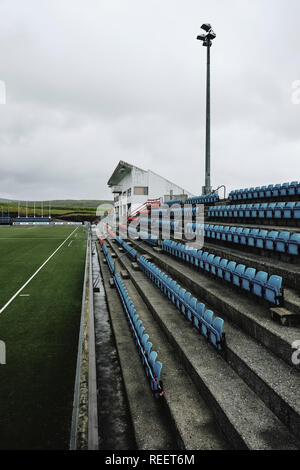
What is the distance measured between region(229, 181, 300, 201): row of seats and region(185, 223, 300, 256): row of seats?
2.55 meters

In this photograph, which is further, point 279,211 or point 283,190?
point 283,190

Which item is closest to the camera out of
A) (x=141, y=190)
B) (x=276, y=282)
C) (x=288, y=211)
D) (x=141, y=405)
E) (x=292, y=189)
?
(x=141, y=405)

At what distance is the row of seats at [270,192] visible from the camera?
9328mm

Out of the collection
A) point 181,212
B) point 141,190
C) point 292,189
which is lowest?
point 181,212

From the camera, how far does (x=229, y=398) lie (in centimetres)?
319

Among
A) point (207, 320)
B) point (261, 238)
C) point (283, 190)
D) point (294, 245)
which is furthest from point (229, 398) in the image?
point (283, 190)

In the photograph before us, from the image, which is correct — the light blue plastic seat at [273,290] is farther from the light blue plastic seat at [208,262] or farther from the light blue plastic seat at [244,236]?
the light blue plastic seat at [244,236]

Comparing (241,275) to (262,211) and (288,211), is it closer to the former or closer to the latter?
(288,211)

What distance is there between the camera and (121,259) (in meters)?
13.3

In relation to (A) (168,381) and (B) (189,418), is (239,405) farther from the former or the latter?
(A) (168,381)

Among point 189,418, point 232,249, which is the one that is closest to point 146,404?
point 189,418

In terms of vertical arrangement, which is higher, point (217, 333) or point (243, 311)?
point (243, 311)

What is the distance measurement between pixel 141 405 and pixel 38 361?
2.41 meters
